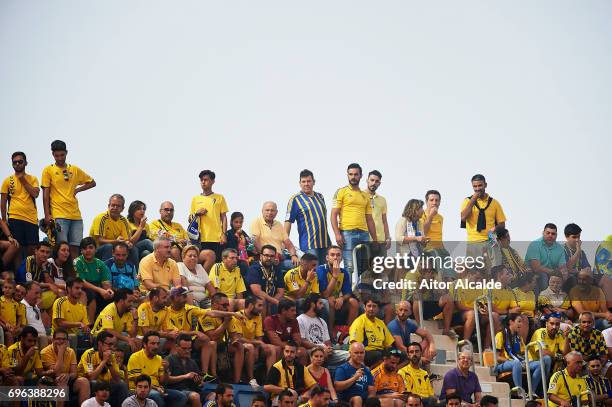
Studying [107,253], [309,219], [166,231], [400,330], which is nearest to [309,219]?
[309,219]

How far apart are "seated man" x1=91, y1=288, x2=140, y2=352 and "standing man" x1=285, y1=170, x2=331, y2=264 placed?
3.86m

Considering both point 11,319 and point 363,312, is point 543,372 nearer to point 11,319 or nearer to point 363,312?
point 363,312

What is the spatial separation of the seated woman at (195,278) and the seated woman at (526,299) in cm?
481

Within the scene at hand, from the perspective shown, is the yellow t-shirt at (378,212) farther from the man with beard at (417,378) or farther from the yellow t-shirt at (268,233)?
the man with beard at (417,378)

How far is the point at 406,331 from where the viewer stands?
67.4 feet

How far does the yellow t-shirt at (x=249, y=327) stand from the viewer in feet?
63.6

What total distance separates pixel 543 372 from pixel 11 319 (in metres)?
7.37

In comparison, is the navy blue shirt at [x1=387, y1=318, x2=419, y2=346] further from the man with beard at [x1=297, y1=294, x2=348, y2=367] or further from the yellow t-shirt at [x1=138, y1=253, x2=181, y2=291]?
the yellow t-shirt at [x1=138, y1=253, x2=181, y2=291]

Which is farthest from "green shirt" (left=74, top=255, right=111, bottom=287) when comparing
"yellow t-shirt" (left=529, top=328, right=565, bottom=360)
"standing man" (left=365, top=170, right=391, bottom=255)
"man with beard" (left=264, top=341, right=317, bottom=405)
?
"yellow t-shirt" (left=529, top=328, right=565, bottom=360)

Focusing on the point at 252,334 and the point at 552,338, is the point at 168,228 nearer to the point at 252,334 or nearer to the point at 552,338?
the point at 252,334

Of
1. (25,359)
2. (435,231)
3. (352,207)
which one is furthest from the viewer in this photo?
(435,231)

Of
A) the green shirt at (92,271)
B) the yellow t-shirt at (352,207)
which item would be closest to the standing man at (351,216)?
the yellow t-shirt at (352,207)

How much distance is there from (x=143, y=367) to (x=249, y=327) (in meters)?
2.09

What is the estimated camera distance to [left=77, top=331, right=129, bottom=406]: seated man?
57.3 feet
